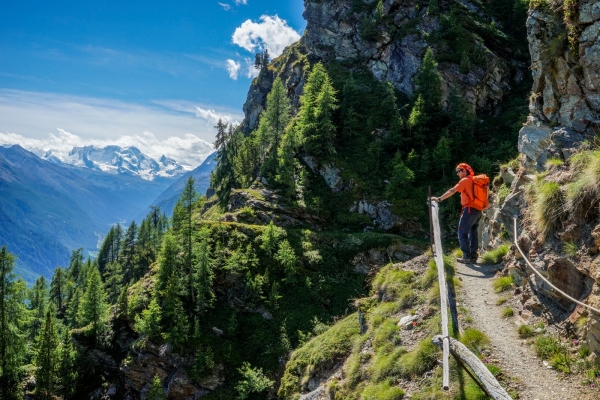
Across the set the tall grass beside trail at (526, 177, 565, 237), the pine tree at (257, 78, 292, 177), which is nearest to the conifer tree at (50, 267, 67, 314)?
the pine tree at (257, 78, 292, 177)

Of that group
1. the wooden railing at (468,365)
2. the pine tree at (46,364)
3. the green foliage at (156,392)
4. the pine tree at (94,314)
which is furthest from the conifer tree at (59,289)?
the wooden railing at (468,365)

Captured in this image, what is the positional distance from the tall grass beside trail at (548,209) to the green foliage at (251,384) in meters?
23.0

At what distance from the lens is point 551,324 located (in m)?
8.38

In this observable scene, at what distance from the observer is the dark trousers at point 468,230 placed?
13172 mm

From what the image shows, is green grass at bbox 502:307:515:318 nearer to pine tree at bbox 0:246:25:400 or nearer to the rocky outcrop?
the rocky outcrop

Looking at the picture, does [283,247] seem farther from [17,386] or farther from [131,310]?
[17,386]

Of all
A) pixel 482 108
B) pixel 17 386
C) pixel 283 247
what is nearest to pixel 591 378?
pixel 283 247

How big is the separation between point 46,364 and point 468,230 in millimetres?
37211

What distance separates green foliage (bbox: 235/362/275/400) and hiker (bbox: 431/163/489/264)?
62.9ft

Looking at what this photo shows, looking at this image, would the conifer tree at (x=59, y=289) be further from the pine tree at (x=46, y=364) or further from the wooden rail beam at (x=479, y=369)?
the wooden rail beam at (x=479, y=369)

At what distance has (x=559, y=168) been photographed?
10.3 m

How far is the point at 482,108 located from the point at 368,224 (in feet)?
96.4

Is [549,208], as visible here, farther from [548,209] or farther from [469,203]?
[469,203]

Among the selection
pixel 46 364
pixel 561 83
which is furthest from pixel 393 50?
pixel 46 364
